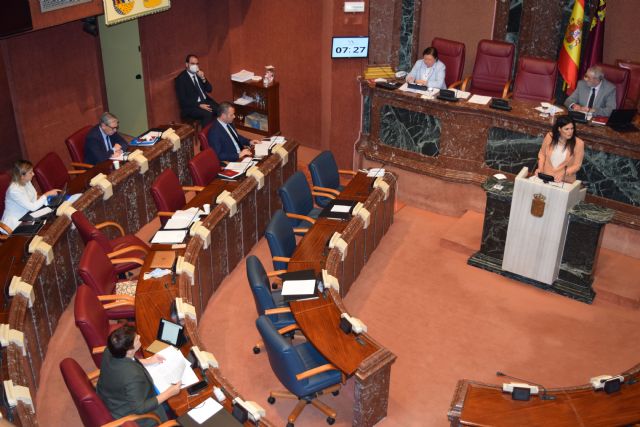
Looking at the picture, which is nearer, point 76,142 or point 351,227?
point 351,227

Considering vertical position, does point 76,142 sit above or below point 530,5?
below

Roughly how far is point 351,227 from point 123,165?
2720mm

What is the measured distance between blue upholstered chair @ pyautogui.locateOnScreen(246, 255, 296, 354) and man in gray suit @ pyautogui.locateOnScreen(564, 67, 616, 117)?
439cm

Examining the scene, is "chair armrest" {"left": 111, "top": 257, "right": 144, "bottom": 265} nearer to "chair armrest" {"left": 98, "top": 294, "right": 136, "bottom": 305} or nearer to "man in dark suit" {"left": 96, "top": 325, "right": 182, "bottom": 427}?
"chair armrest" {"left": 98, "top": 294, "right": 136, "bottom": 305}

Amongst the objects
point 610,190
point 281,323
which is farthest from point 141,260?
point 610,190

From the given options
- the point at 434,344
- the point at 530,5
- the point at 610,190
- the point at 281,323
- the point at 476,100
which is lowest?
the point at 434,344

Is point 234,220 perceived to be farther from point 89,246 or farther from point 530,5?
point 530,5

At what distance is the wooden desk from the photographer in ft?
16.0

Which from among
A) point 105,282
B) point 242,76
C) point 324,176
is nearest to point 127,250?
point 105,282

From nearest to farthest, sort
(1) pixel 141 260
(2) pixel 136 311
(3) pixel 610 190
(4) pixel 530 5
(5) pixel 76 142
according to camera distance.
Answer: (2) pixel 136 311, (1) pixel 141 260, (3) pixel 610 190, (5) pixel 76 142, (4) pixel 530 5

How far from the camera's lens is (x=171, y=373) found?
16.8 ft

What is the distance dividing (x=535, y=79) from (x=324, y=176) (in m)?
3.13

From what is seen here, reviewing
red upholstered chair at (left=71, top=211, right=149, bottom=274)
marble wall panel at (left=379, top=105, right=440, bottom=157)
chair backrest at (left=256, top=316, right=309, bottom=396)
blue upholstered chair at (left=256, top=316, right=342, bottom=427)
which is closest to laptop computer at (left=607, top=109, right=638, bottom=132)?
marble wall panel at (left=379, top=105, right=440, bottom=157)

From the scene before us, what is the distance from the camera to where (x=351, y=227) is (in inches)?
287
